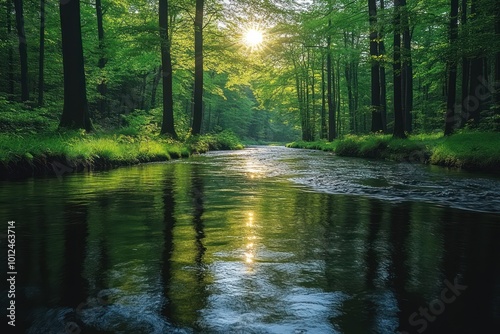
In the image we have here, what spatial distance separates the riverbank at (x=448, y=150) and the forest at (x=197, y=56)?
24 cm

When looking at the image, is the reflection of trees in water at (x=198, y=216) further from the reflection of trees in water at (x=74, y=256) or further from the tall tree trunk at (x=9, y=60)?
the tall tree trunk at (x=9, y=60)

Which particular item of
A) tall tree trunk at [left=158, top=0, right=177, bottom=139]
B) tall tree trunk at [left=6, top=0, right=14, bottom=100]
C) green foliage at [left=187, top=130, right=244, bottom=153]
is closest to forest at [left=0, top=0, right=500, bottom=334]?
tall tree trunk at [left=158, top=0, right=177, bottom=139]

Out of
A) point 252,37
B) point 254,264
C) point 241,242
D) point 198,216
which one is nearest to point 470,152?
point 198,216

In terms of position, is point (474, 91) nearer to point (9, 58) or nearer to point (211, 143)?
point (211, 143)

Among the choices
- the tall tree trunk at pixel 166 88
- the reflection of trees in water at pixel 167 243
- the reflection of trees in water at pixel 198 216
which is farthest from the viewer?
the tall tree trunk at pixel 166 88

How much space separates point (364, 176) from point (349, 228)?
529 cm

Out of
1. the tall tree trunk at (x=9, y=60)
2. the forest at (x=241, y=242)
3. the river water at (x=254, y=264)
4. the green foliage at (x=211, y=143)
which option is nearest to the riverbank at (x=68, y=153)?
the forest at (x=241, y=242)

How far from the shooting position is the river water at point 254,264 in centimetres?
198

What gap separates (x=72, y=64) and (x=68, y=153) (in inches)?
163

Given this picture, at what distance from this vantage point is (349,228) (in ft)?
13.2

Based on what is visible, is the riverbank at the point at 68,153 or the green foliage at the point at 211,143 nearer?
the riverbank at the point at 68,153

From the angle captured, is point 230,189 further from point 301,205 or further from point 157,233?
point 157,233

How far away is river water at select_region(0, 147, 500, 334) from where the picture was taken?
6.50 ft

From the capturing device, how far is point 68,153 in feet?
31.2
